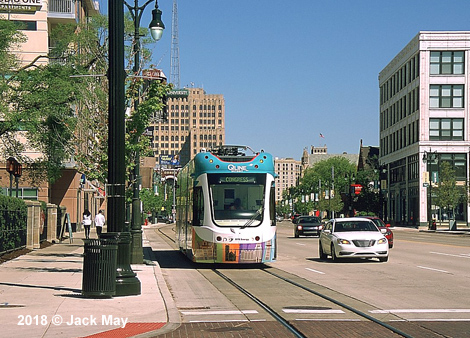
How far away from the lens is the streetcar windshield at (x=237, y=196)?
79.6 ft

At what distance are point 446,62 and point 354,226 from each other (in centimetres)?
7087

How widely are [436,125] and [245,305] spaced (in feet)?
272

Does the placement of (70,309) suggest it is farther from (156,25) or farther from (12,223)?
(12,223)

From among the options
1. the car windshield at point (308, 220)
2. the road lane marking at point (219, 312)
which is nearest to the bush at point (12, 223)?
the road lane marking at point (219, 312)

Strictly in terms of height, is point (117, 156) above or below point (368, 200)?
above

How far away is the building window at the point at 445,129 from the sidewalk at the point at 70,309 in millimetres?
77411

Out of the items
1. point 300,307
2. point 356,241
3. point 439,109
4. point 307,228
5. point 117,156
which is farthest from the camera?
point 439,109

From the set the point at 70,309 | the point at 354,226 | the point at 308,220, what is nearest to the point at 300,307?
the point at 70,309

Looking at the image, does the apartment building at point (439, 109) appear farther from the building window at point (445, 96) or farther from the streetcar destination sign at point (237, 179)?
the streetcar destination sign at point (237, 179)

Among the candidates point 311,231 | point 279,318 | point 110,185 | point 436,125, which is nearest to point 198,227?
point 110,185

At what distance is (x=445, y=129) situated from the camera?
9344cm

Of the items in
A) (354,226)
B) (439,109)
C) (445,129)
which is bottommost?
(354,226)

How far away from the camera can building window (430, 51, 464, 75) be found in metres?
93.4

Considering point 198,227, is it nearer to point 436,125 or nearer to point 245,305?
point 245,305
